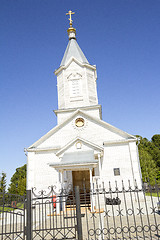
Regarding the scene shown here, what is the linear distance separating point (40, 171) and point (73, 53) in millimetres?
14855

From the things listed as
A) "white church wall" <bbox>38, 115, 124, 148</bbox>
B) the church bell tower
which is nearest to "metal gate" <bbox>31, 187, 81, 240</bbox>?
"white church wall" <bbox>38, 115, 124, 148</bbox>

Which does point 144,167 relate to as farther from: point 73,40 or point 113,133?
point 73,40

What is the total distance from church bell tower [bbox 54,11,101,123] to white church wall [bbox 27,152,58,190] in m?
4.58

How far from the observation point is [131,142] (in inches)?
671

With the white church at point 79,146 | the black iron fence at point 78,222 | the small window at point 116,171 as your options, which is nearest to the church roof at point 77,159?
the white church at point 79,146

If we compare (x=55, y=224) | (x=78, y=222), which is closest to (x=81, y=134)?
(x=55, y=224)

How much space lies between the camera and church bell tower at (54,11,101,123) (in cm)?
2059

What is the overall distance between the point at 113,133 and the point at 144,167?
82.0ft

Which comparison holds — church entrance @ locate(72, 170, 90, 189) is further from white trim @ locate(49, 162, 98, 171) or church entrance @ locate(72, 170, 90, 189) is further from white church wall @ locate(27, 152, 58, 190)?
white trim @ locate(49, 162, 98, 171)

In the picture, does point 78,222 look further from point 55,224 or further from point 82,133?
point 82,133

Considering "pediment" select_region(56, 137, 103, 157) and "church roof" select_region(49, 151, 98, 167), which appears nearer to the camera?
"church roof" select_region(49, 151, 98, 167)

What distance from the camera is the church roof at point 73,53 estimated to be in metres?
23.1

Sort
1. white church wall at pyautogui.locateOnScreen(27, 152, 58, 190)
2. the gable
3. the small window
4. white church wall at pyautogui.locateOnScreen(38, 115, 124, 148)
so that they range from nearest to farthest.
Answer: the small window → white church wall at pyautogui.locateOnScreen(27, 152, 58, 190) → the gable → white church wall at pyautogui.locateOnScreen(38, 115, 124, 148)

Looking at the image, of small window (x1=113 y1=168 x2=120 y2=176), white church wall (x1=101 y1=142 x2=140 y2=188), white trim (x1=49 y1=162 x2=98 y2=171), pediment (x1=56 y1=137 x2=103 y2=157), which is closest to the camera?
white trim (x1=49 y1=162 x2=98 y2=171)
